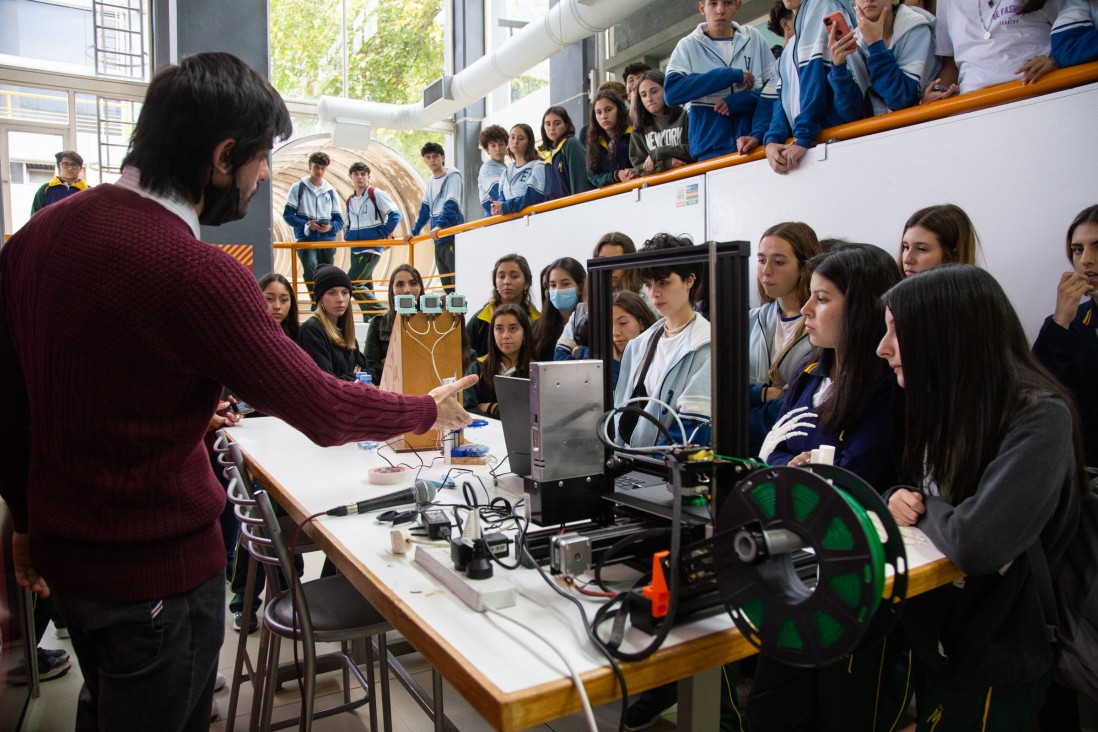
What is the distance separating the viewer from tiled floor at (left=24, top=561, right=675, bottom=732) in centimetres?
227

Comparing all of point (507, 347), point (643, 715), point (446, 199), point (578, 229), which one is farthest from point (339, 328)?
point (446, 199)

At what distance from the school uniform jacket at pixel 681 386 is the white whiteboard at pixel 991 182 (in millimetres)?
1133

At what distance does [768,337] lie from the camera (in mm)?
2934

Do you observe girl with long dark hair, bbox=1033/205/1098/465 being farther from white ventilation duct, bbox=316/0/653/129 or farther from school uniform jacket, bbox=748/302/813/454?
white ventilation duct, bbox=316/0/653/129

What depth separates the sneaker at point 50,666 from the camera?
8.53 ft

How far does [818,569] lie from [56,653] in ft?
9.55

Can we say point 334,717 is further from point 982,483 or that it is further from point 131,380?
point 982,483

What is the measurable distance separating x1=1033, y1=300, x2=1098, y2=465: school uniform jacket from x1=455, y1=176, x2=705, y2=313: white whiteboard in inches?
70.1

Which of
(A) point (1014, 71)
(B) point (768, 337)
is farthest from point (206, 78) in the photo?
(A) point (1014, 71)

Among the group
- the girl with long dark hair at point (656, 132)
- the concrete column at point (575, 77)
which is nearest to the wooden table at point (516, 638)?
the girl with long dark hair at point (656, 132)

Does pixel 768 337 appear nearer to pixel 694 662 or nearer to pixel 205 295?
pixel 694 662

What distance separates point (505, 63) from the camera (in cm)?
834

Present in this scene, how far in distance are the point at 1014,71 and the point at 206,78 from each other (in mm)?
2721

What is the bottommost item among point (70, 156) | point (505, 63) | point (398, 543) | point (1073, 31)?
point (398, 543)
